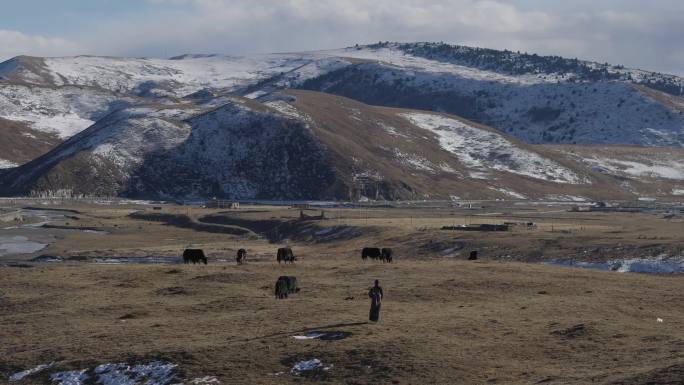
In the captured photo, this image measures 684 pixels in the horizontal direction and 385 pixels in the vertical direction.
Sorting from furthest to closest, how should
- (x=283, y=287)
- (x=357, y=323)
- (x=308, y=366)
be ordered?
(x=283, y=287)
(x=357, y=323)
(x=308, y=366)

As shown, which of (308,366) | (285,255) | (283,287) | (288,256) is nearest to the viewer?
(308,366)

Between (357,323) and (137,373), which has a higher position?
(357,323)

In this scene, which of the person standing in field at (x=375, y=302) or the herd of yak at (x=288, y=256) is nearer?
the person standing in field at (x=375, y=302)

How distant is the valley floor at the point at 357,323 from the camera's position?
3428cm

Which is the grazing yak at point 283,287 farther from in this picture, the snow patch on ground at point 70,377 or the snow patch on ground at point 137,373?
the snow patch on ground at point 70,377

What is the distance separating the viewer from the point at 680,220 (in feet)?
→ 411

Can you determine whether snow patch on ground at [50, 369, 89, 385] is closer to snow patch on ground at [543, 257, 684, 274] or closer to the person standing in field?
the person standing in field

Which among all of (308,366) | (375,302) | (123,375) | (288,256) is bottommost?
(123,375)

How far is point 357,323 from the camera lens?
4047cm

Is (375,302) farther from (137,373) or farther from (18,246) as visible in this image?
(18,246)

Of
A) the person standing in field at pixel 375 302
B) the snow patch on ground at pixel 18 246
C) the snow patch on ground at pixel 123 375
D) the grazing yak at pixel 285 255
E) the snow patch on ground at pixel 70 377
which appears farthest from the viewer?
the snow patch on ground at pixel 18 246

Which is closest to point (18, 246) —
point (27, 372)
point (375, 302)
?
point (27, 372)

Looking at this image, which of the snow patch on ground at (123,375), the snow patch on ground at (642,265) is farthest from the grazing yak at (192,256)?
the snow patch on ground at (123,375)

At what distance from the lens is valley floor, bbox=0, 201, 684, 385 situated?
34.3 m
